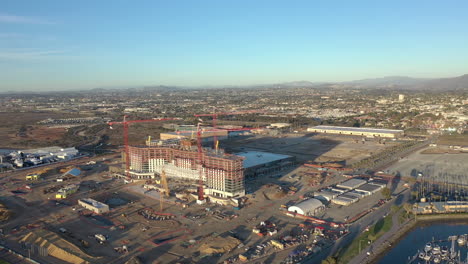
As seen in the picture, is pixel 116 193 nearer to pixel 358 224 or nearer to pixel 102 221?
pixel 102 221

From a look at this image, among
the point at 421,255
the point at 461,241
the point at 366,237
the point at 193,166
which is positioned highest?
the point at 193,166

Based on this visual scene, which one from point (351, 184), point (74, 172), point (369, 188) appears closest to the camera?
point (369, 188)

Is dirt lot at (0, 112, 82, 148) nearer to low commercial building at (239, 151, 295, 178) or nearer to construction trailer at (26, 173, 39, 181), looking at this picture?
construction trailer at (26, 173, 39, 181)

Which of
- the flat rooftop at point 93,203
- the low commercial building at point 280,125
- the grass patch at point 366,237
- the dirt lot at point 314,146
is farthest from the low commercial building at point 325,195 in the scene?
the low commercial building at point 280,125

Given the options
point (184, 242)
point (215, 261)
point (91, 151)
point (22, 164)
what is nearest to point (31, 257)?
point (184, 242)

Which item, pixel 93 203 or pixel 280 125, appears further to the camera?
pixel 280 125

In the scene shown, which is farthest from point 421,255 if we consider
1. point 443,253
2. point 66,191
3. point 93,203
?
point 66,191

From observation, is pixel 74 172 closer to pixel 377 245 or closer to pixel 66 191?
pixel 66 191
